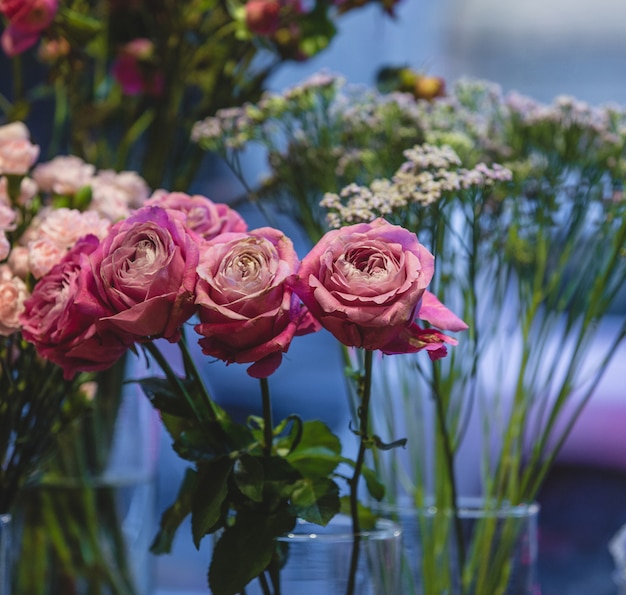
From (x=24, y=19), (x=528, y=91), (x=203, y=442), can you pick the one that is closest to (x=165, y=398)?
(x=203, y=442)

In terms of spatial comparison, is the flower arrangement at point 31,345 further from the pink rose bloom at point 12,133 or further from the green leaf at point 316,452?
the green leaf at point 316,452

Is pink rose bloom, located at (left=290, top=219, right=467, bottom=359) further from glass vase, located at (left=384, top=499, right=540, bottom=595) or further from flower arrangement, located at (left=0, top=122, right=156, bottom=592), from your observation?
glass vase, located at (left=384, top=499, right=540, bottom=595)

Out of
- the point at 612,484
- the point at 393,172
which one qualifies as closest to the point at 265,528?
the point at 393,172

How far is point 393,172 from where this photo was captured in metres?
0.63

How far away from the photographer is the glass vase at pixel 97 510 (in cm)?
73

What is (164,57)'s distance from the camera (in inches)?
31.6

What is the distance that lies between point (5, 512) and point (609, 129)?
463mm

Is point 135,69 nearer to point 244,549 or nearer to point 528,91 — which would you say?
point 244,549

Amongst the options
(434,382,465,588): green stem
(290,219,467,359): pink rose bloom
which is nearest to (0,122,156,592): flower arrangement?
(290,219,467,359): pink rose bloom

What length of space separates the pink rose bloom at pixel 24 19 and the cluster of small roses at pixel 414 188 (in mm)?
321

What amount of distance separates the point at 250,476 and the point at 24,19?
41cm

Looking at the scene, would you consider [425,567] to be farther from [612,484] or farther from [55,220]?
[612,484]

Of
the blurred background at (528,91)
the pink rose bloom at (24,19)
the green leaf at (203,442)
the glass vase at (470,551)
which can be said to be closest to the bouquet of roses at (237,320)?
the green leaf at (203,442)

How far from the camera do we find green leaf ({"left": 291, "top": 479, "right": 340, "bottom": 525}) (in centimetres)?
44
